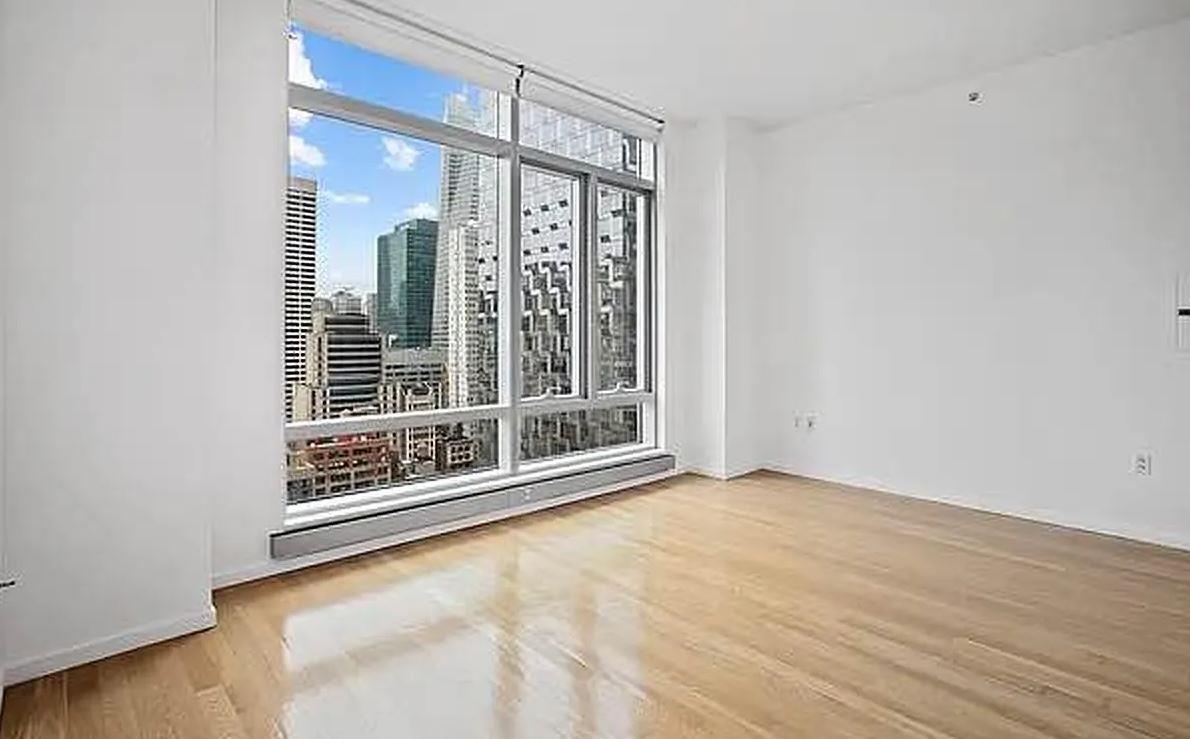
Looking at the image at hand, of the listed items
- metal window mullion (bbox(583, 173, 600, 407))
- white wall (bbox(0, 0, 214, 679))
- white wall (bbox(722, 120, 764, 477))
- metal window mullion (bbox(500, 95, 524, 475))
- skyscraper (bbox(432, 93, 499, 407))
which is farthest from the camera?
white wall (bbox(722, 120, 764, 477))

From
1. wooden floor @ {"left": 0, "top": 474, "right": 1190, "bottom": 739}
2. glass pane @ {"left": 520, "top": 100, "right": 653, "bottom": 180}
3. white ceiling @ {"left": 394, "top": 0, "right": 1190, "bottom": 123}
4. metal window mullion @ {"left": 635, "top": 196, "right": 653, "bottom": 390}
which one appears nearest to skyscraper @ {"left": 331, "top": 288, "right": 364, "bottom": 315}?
wooden floor @ {"left": 0, "top": 474, "right": 1190, "bottom": 739}

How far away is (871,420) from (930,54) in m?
2.48

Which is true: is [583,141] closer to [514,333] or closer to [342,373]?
[514,333]

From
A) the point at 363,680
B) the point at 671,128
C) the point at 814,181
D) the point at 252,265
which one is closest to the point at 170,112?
the point at 252,265

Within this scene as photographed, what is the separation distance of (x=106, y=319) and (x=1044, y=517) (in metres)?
4.97

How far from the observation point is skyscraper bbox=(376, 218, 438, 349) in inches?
151

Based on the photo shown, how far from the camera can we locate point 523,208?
461cm

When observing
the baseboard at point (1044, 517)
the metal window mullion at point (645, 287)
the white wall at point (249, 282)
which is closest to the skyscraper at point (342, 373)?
the white wall at point (249, 282)

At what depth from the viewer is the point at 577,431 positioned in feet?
16.6

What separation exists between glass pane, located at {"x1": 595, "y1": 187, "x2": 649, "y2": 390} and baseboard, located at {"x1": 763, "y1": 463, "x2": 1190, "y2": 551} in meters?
1.76

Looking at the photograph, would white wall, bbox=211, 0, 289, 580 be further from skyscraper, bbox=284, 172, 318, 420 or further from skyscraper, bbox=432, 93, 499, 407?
skyscraper, bbox=432, 93, 499, 407

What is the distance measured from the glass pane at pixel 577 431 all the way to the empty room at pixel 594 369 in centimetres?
3

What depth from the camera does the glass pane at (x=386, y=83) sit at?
3.46 metres

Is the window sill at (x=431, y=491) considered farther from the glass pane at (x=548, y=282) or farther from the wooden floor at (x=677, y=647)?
the glass pane at (x=548, y=282)
